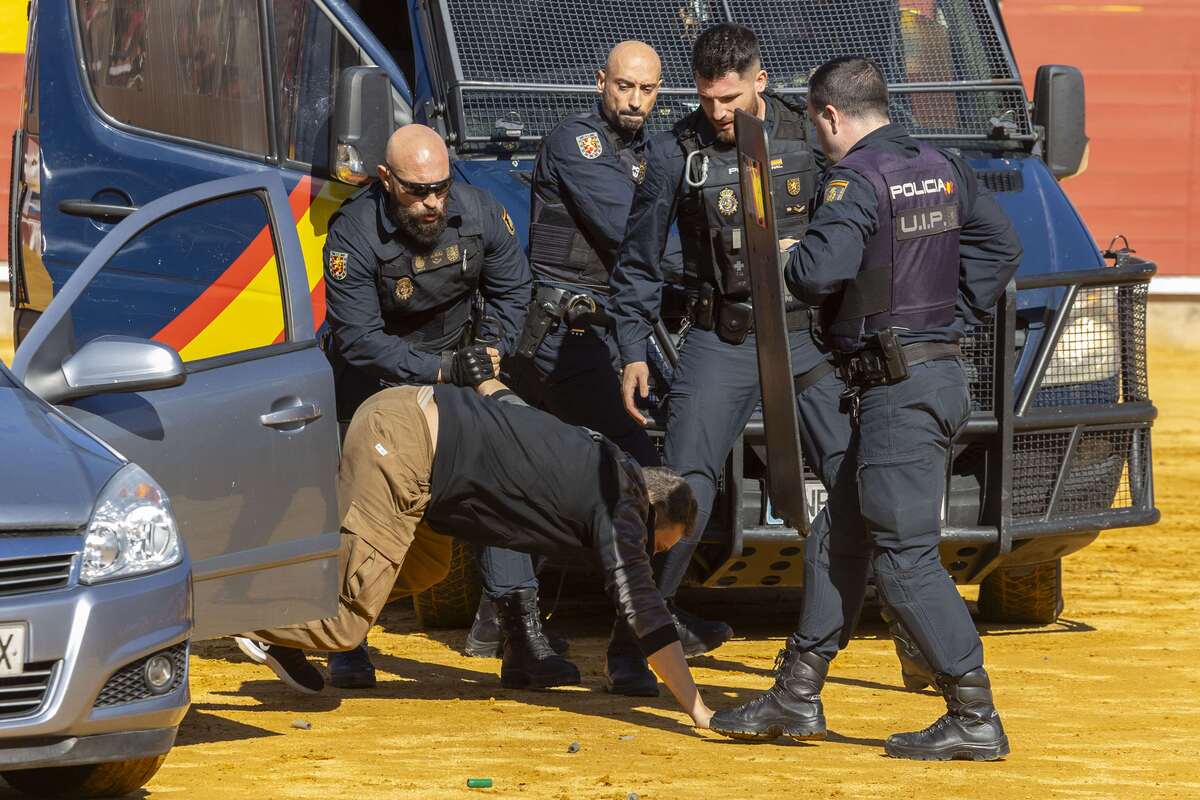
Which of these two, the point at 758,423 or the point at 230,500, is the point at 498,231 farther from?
the point at 230,500

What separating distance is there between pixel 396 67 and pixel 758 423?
6.14 feet

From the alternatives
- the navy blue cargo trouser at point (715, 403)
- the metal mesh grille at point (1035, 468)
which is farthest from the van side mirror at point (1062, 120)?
the navy blue cargo trouser at point (715, 403)

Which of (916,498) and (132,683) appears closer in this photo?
(132,683)

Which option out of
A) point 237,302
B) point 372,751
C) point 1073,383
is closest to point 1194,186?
point 1073,383

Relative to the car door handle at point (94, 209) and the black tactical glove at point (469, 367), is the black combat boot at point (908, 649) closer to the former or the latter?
the black tactical glove at point (469, 367)

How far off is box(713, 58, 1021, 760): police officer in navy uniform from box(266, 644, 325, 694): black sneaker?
5.90 feet

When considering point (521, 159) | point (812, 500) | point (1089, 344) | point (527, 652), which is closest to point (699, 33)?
point (521, 159)

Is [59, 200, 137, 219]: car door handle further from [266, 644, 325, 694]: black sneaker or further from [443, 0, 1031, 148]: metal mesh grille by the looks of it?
[266, 644, 325, 694]: black sneaker

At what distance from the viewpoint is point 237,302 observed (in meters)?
7.23

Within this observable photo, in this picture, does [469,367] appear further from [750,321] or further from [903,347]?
[903,347]

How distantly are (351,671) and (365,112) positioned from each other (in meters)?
1.81

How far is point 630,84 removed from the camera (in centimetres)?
713

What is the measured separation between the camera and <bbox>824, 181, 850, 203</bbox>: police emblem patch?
570 cm

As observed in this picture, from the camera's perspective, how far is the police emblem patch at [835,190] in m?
5.70
